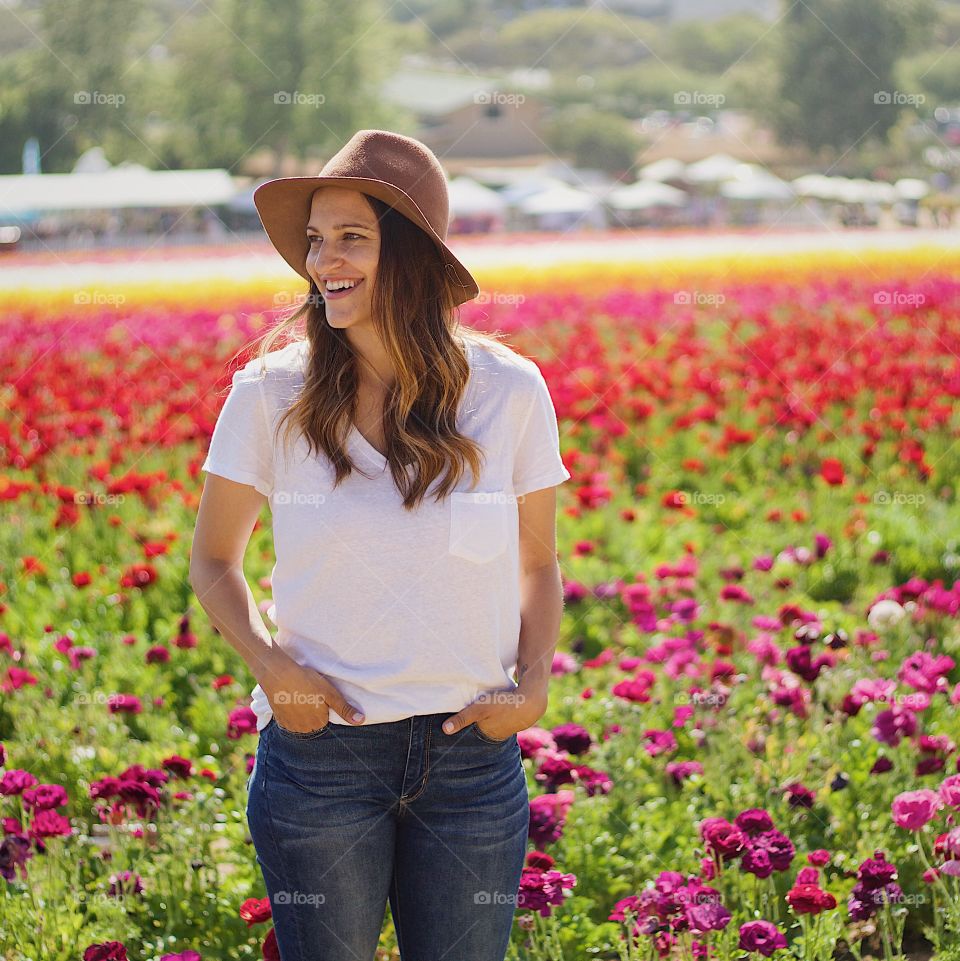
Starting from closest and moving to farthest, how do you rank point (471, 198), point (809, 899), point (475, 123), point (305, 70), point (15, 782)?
point (809, 899) < point (15, 782) < point (471, 198) < point (305, 70) < point (475, 123)

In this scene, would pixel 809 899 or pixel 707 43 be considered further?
pixel 707 43

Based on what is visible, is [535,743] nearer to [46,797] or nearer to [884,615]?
[46,797]

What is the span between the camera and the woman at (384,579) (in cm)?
177

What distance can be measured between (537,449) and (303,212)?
562 millimetres

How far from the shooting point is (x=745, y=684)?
368 cm

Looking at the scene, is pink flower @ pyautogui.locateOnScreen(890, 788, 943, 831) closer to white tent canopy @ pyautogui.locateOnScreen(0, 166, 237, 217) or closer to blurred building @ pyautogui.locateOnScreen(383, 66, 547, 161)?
white tent canopy @ pyautogui.locateOnScreen(0, 166, 237, 217)

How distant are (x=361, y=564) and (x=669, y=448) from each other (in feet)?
16.8

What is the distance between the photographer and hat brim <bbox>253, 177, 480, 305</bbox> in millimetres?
1873

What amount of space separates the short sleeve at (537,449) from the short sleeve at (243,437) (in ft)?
1.28

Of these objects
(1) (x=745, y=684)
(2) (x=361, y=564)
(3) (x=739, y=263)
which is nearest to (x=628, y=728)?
(1) (x=745, y=684)

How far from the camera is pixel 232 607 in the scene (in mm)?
1875

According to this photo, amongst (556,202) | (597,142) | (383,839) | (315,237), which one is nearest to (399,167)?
(315,237)

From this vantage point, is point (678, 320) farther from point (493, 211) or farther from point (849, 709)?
point (493, 211)

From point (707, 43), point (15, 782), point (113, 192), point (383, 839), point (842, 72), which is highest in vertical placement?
point (707, 43)
